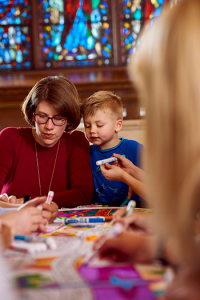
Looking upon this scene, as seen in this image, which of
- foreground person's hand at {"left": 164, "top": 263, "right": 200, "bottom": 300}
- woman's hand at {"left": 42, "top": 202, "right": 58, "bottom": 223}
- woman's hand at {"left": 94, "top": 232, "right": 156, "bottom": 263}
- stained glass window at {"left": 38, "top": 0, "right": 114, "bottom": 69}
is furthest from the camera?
stained glass window at {"left": 38, "top": 0, "right": 114, "bottom": 69}

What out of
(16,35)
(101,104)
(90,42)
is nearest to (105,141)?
(101,104)

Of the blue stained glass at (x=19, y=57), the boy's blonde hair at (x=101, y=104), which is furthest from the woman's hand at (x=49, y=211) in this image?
the blue stained glass at (x=19, y=57)

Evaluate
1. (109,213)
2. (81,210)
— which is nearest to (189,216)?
(109,213)

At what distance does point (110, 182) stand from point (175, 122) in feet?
3.34

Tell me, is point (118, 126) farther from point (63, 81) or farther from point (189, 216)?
point (189, 216)

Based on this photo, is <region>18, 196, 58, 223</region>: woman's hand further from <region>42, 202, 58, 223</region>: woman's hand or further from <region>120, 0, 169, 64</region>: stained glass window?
<region>120, 0, 169, 64</region>: stained glass window

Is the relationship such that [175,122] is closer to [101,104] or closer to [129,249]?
[129,249]

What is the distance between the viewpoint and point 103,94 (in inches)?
66.4

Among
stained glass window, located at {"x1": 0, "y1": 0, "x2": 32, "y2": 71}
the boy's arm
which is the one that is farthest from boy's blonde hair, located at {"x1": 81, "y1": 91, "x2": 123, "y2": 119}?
stained glass window, located at {"x1": 0, "y1": 0, "x2": 32, "y2": 71}

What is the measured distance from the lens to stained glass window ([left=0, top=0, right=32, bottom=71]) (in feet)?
12.7

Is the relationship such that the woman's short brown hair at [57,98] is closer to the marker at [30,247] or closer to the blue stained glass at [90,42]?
the marker at [30,247]

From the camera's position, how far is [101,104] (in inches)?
63.7

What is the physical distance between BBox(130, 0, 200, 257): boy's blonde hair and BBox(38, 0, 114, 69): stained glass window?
341 centimetres

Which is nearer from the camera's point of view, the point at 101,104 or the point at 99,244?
the point at 99,244
